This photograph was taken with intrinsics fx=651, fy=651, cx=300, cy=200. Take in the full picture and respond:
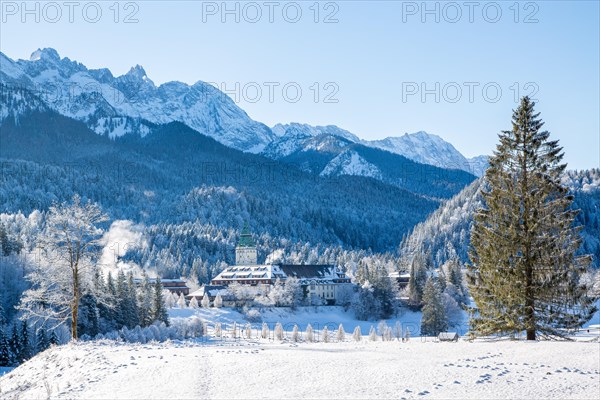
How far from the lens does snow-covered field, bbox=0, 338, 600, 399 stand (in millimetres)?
20375

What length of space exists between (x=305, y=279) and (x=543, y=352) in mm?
131757

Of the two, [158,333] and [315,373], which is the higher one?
[315,373]

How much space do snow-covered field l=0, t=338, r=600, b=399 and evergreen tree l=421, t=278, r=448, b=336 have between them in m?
71.6

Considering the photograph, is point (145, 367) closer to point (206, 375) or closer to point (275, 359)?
point (206, 375)

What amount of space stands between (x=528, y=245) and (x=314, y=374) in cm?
1476

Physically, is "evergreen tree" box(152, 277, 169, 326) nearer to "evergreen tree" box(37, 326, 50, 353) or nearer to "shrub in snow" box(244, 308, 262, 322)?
"evergreen tree" box(37, 326, 50, 353)

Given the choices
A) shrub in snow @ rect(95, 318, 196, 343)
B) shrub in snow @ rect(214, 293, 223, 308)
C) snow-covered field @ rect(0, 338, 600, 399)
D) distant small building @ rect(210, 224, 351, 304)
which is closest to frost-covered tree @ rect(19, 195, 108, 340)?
snow-covered field @ rect(0, 338, 600, 399)

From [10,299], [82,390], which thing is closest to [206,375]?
[82,390]

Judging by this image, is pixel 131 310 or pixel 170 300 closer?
pixel 131 310

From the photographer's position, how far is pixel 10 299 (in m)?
96.1

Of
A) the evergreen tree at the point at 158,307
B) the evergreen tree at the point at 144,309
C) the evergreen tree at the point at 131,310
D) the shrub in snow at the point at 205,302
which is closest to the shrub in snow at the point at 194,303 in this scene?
the shrub in snow at the point at 205,302

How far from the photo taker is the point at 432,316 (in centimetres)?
9769

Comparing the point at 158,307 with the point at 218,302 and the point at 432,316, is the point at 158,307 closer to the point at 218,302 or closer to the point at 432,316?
the point at 218,302

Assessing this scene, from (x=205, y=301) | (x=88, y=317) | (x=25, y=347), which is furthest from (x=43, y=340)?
(x=205, y=301)
